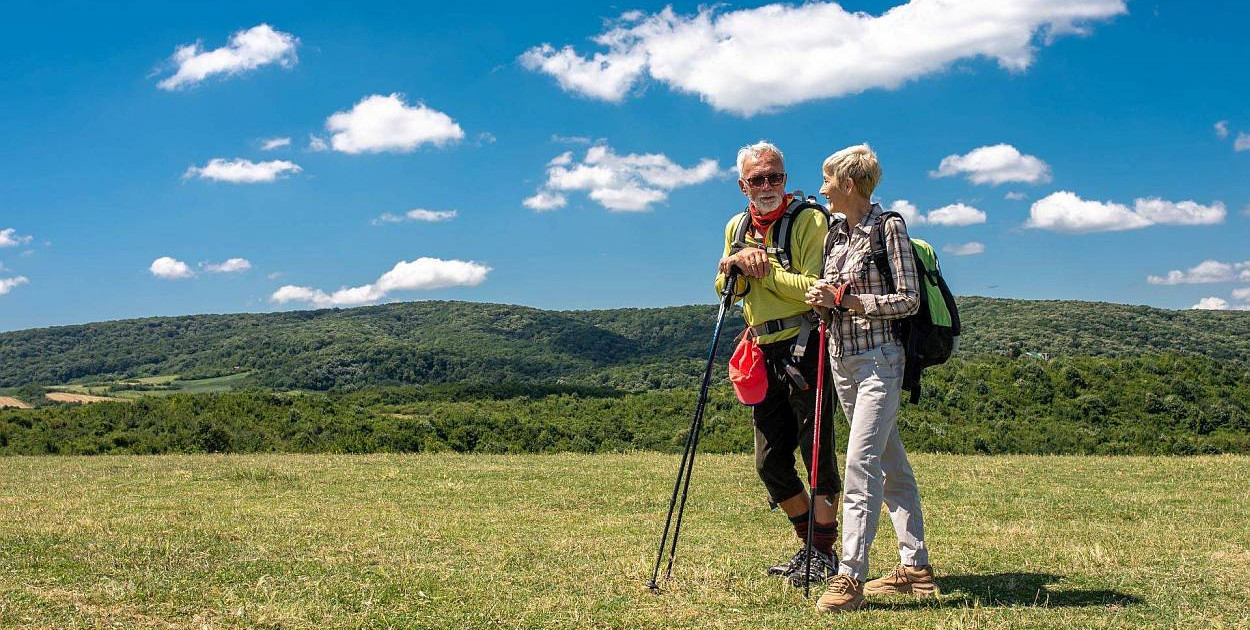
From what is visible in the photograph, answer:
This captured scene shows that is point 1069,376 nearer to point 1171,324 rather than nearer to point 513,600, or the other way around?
point 513,600

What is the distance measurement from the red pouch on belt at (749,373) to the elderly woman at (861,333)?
1.46 feet

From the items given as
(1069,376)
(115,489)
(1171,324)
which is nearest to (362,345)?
(1171,324)

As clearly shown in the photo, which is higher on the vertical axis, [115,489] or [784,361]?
[784,361]

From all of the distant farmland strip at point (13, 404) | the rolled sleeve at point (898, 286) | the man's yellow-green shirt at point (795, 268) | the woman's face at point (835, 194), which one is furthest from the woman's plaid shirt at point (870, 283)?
the distant farmland strip at point (13, 404)

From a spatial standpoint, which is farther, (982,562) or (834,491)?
(982,562)

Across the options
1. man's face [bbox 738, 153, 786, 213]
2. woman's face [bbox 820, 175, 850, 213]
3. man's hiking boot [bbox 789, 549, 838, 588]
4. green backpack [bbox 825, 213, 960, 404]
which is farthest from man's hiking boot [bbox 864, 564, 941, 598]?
man's face [bbox 738, 153, 786, 213]

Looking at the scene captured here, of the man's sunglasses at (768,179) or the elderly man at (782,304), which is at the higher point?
the man's sunglasses at (768,179)

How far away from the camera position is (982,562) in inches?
260

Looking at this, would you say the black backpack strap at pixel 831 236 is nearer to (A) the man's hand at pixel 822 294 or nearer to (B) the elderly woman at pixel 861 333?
(B) the elderly woman at pixel 861 333

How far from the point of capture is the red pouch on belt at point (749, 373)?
18.3 ft

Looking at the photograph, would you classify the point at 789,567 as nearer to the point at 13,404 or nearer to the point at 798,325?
the point at 798,325

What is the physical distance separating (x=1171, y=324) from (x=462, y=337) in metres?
76.4

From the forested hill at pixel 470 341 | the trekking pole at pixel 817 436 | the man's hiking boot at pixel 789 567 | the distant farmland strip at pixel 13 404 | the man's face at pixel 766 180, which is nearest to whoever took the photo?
the trekking pole at pixel 817 436

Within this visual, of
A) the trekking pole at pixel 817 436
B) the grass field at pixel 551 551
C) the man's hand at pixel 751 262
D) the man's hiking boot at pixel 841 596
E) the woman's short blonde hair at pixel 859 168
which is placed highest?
the woman's short blonde hair at pixel 859 168
